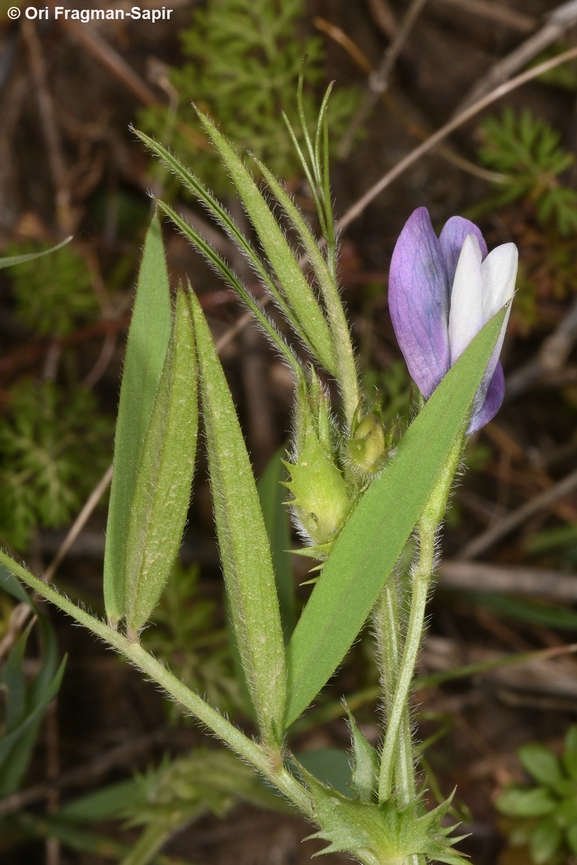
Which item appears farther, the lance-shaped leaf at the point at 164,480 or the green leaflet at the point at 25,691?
the green leaflet at the point at 25,691

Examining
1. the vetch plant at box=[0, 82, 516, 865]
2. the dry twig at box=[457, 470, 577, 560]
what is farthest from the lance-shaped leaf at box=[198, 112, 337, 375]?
the dry twig at box=[457, 470, 577, 560]

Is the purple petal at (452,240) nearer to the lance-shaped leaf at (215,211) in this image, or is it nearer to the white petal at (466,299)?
the white petal at (466,299)

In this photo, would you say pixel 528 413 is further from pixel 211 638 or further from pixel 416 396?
pixel 416 396

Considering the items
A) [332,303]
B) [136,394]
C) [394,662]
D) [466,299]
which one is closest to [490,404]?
[466,299]

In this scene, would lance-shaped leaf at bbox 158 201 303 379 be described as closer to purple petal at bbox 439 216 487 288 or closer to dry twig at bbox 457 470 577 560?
purple petal at bbox 439 216 487 288

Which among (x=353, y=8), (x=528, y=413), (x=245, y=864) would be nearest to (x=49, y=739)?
(x=245, y=864)

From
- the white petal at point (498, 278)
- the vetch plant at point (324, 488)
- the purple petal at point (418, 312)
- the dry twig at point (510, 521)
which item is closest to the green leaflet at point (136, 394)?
the vetch plant at point (324, 488)

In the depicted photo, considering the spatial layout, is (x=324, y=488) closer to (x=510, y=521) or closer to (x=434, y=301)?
(x=434, y=301)
